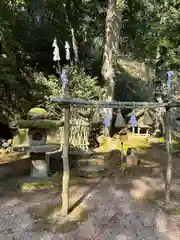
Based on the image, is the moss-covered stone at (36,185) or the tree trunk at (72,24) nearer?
the moss-covered stone at (36,185)

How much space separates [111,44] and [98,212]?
23.7 ft

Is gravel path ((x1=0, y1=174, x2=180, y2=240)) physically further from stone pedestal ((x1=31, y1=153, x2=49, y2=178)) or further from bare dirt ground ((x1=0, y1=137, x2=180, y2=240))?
stone pedestal ((x1=31, y1=153, x2=49, y2=178))

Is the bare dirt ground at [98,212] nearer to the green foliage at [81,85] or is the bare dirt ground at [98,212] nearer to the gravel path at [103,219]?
the gravel path at [103,219]

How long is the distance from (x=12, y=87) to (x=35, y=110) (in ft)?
13.9

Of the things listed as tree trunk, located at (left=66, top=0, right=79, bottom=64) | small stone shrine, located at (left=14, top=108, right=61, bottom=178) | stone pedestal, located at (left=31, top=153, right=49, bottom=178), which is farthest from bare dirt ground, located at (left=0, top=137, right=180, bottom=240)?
tree trunk, located at (left=66, top=0, right=79, bottom=64)

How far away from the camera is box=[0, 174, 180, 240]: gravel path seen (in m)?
3.87

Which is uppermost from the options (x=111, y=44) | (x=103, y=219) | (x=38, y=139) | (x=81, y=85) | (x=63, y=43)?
(x=63, y=43)

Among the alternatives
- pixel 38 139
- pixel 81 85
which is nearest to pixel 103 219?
pixel 38 139

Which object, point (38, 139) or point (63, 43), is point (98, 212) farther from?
point (63, 43)

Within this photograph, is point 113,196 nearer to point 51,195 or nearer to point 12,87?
point 51,195

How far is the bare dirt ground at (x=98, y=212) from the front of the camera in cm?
393

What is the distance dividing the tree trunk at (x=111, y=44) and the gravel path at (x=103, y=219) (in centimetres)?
560

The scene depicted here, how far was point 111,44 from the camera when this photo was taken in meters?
10.5

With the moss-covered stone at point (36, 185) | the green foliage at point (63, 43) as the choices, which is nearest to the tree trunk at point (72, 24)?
the green foliage at point (63, 43)
